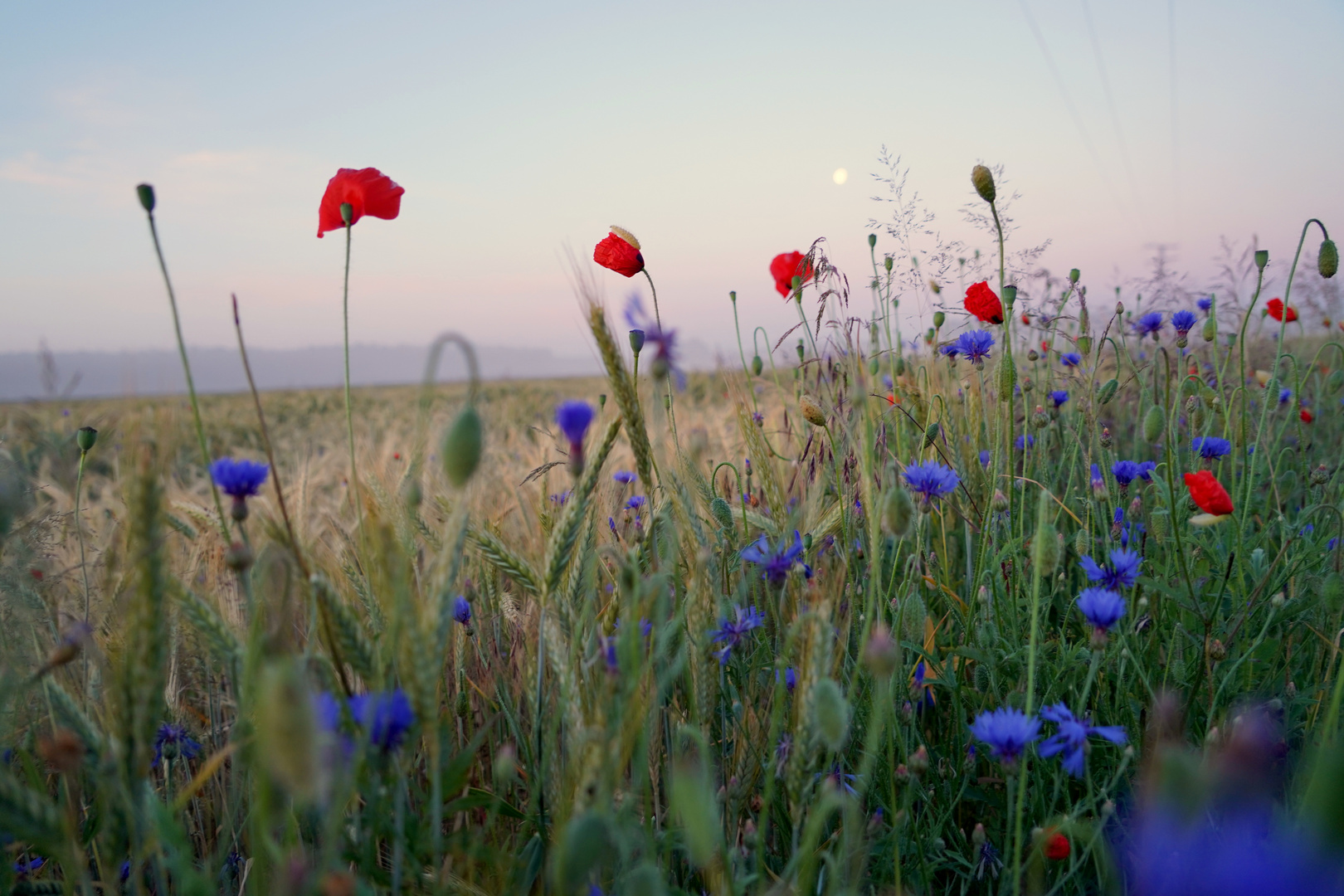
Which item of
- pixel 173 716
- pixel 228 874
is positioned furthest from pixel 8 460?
pixel 228 874

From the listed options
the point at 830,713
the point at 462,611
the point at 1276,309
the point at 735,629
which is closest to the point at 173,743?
the point at 462,611

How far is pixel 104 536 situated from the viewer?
2080 mm

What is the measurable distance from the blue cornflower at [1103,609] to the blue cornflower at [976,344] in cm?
94

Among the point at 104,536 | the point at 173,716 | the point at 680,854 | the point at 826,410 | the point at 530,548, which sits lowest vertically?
the point at 680,854

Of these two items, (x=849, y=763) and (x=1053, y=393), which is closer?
(x=849, y=763)

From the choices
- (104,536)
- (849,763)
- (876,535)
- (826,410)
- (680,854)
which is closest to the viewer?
(876,535)

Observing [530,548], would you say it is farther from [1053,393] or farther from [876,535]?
[1053,393]

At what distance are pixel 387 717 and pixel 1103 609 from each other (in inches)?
38.4

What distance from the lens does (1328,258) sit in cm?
149

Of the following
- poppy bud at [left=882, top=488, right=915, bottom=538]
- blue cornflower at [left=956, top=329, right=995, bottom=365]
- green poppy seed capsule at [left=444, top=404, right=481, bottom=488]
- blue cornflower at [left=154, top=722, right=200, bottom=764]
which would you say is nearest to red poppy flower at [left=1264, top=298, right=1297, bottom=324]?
blue cornflower at [left=956, top=329, right=995, bottom=365]

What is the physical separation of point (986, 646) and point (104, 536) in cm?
230

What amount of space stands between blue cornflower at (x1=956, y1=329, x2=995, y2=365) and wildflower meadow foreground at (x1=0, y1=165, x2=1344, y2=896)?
0.04 feet

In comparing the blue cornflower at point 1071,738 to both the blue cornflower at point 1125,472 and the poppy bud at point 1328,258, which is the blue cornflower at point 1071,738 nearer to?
the blue cornflower at point 1125,472

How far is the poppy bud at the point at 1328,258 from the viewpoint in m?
1.48
